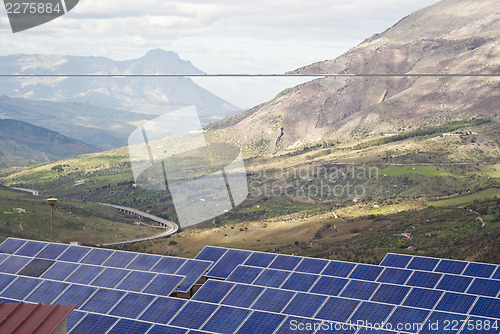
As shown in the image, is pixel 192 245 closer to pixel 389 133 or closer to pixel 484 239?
pixel 484 239

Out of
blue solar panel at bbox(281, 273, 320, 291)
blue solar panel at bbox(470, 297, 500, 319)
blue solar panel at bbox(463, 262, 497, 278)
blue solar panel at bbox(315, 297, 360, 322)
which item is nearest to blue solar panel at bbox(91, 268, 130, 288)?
blue solar panel at bbox(281, 273, 320, 291)

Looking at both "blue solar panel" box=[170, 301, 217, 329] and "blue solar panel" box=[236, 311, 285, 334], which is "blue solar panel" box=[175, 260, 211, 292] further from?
"blue solar panel" box=[236, 311, 285, 334]

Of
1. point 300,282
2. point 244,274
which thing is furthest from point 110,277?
point 300,282

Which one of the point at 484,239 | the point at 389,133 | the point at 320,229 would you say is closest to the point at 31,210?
the point at 320,229

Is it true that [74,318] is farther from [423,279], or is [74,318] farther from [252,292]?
[423,279]

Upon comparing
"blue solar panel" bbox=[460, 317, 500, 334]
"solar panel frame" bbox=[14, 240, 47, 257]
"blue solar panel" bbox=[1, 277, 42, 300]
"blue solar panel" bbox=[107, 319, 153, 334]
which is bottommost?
"blue solar panel" bbox=[460, 317, 500, 334]
